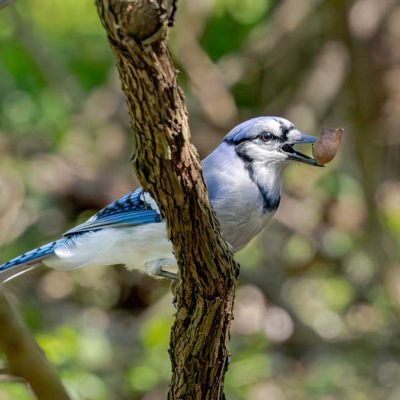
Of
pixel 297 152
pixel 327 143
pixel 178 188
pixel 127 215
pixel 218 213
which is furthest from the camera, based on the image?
pixel 127 215

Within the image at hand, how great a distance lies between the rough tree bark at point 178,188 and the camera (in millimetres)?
1735

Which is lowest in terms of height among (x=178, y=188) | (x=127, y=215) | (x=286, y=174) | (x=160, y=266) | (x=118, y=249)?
(x=178, y=188)

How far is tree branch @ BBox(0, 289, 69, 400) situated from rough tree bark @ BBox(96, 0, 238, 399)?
0.34 m

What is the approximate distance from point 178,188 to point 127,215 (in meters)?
1.20

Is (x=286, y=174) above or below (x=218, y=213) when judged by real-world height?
above

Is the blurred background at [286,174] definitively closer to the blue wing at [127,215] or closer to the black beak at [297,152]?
the blue wing at [127,215]

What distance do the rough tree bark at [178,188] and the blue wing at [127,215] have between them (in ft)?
2.59

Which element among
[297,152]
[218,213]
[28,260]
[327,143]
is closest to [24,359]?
[28,260]

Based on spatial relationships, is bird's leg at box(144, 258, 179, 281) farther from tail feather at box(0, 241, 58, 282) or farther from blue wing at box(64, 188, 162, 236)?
tail feather at box(0, 241, 58, 282)

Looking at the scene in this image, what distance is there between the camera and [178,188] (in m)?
2.05

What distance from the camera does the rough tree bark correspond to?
174 centimetres

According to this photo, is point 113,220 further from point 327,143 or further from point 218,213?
point 327,143

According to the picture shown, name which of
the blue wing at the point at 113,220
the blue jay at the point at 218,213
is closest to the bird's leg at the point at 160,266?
the blue jay at the point at 218,213

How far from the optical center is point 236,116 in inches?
229
